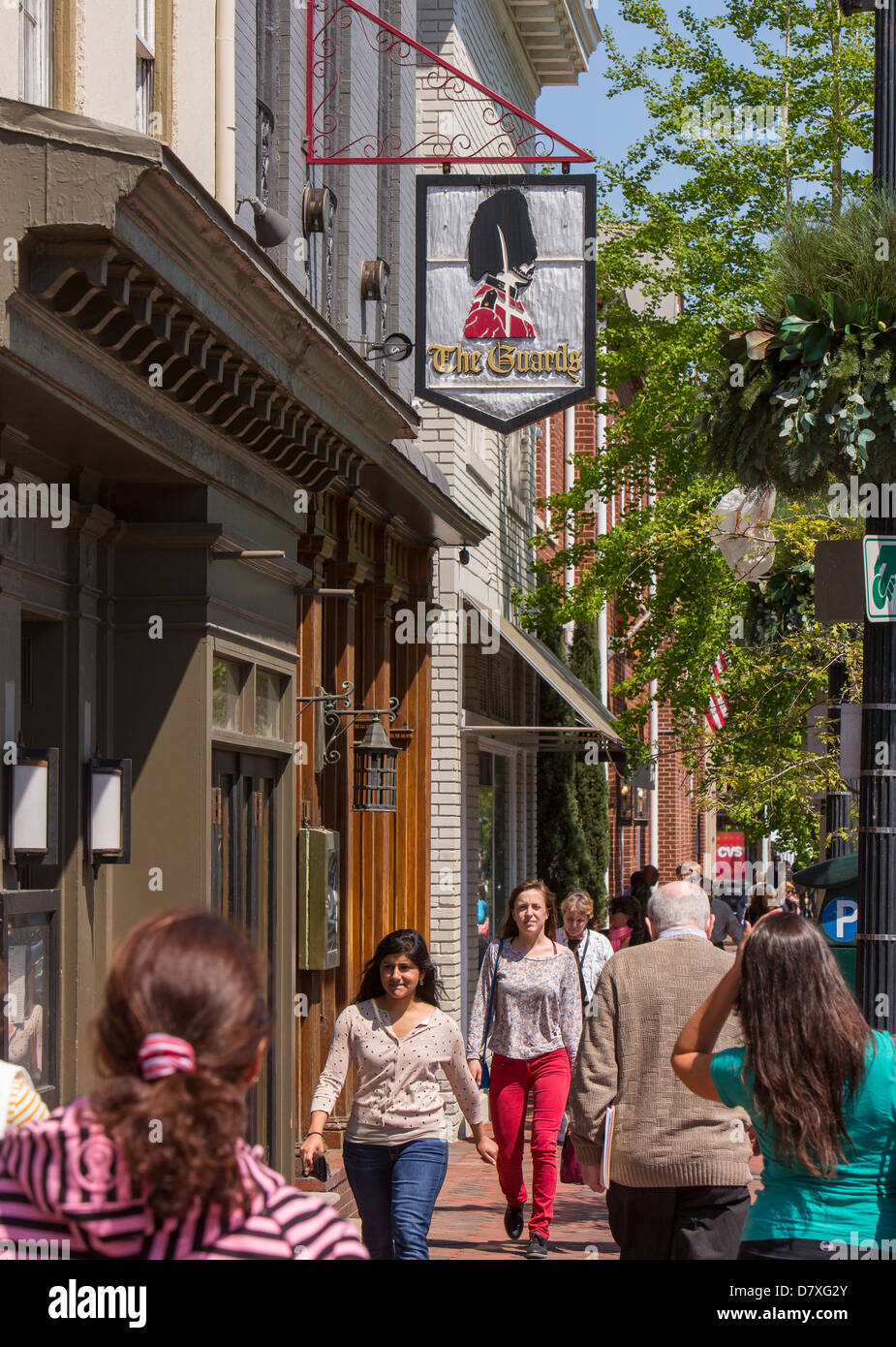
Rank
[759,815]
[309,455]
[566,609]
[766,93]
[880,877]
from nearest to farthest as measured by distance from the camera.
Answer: [880,877]
[309,455]
[566,609]
[766,93]
[759,815]

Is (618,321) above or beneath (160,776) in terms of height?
above

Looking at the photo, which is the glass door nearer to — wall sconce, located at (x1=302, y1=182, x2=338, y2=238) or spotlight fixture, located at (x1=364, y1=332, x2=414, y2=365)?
wall sconce, located at (x1=302, y1=182, x2=338, y2=238)

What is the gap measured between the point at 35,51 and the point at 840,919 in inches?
217

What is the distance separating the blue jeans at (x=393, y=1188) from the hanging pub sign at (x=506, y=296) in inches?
196

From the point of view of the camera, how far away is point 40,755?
21.9 ft

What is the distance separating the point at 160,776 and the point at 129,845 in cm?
32

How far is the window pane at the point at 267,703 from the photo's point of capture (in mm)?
9070

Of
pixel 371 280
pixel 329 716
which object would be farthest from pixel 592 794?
pixel 329 716

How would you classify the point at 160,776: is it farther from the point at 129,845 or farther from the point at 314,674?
the point at 314,674

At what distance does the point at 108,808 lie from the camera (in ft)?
24.5

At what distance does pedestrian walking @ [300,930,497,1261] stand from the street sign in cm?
218

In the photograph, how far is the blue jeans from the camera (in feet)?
22.7

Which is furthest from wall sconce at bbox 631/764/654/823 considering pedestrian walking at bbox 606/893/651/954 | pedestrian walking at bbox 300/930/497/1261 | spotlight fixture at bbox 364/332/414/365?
pedestrian walking at bbox 300/930/497/1261

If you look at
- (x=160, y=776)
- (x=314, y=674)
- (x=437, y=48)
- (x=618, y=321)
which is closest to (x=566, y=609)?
(x=618, y=321)
